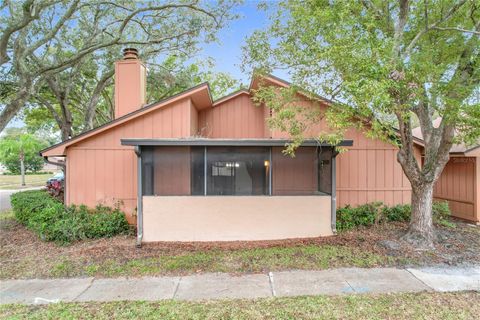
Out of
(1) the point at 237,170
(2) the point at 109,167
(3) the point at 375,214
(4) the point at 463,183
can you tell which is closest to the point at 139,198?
(2) the point at 109,167

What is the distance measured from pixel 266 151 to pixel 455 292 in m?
4.66

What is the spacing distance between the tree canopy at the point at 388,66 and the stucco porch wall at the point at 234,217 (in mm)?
2099

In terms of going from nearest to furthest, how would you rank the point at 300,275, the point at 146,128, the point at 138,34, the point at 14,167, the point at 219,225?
the point at 300,275, the point at 219,225, the point at 146,128, the point at 138,34, the point at 14,167

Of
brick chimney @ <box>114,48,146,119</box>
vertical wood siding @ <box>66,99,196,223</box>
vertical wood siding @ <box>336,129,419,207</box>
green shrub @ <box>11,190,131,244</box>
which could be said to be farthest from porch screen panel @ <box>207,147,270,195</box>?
brick chimney @ <box>114,48,146,119</box>

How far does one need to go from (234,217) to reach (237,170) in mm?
1220

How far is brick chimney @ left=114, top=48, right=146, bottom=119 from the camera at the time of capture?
944 cm

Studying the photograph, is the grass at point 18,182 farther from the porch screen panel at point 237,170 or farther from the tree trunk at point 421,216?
the tree trunk at point 421,216

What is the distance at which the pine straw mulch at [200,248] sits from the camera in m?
6.00

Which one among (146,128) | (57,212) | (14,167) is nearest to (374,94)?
(146,128)

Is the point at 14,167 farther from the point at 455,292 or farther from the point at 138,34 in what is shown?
the point at 455,292

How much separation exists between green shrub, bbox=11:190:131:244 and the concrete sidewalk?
221cm

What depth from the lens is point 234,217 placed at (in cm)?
757

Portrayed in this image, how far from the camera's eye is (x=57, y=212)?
803 centimetres

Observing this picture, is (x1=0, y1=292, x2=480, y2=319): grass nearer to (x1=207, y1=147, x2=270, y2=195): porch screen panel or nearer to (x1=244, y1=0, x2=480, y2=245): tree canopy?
(x1=244, y1=0, x2=480, y2=245): tree canopy
